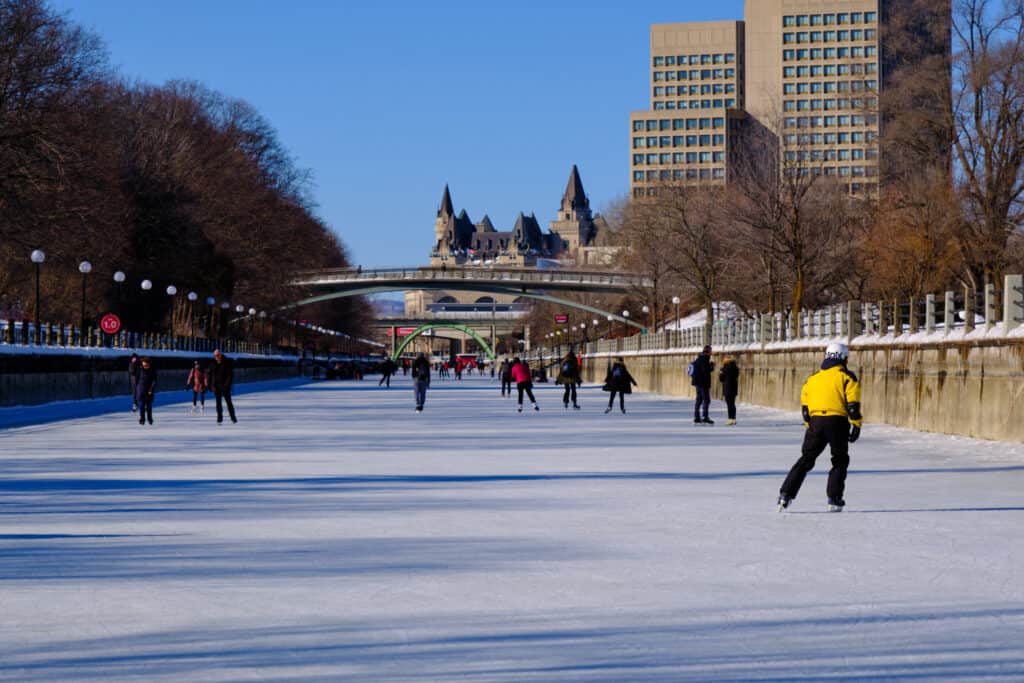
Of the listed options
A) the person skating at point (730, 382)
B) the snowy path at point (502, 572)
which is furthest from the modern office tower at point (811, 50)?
the snowy path at point (502, 572)

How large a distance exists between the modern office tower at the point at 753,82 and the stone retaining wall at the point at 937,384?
130440 millimetres

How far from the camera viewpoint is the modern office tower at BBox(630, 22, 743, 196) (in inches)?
7244

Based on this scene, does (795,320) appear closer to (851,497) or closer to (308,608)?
(851,497)

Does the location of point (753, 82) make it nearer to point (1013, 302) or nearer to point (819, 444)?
point (1013, 302)

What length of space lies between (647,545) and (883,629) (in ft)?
11.1

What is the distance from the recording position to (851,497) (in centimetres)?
1425

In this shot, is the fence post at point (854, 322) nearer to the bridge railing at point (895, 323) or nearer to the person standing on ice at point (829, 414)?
the bridge railing at point (895, 323)

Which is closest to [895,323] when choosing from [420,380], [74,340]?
[420,380]

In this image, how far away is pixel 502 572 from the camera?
355 inches

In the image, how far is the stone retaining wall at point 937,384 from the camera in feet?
74.7

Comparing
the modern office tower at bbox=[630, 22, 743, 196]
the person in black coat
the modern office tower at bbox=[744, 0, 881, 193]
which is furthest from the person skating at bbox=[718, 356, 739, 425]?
the modern office tower at bbox=[630, 22, 743, 196]

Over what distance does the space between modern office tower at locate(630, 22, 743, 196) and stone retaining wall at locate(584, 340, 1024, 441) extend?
5670 inches

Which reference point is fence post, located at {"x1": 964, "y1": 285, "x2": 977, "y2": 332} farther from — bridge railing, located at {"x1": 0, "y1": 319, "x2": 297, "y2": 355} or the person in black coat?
bridge railing, located at {"x1": 0, "y1": 319, "x2": 297, "y2": 355}

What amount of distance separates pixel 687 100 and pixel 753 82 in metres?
11.2
